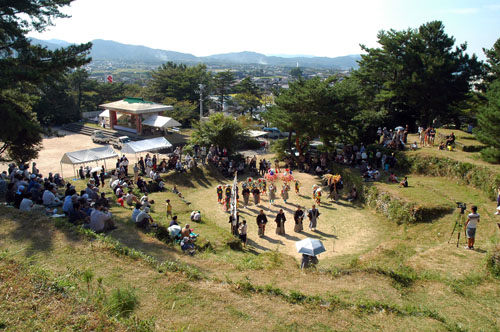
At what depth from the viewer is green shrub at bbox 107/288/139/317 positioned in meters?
5.62

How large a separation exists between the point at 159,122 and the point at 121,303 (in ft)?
90.4

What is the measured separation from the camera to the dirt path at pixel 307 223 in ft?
41.3

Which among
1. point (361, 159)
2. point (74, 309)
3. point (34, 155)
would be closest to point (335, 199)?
point (361, 159)

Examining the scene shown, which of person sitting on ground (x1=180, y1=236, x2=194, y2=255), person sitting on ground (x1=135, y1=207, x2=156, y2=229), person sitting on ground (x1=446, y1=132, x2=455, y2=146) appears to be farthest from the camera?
person sitting on ground (x1=446, y1=132, x2=455, y2=146)

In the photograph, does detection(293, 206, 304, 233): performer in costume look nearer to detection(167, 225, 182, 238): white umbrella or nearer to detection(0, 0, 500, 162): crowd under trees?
detection(167, 225, 182, 238): white umbrella

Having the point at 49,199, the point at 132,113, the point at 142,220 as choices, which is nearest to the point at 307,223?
the point at 142,220

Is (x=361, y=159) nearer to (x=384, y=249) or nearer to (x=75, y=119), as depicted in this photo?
(x=384, y=249)

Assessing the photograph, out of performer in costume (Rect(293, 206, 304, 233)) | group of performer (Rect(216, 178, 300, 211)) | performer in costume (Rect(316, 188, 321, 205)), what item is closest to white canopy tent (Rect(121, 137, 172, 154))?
group of performer (Rect(216, 178, 300, 211))

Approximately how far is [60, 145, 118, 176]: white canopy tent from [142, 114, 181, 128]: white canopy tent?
1195cm

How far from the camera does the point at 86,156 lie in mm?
18781

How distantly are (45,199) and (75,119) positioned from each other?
33361 mm

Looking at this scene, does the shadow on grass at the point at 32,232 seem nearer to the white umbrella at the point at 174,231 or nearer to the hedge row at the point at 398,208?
the white umbrella at the point at 174,231

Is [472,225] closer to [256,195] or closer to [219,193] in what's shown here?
[256,195]

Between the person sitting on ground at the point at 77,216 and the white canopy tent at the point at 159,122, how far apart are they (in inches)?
862
